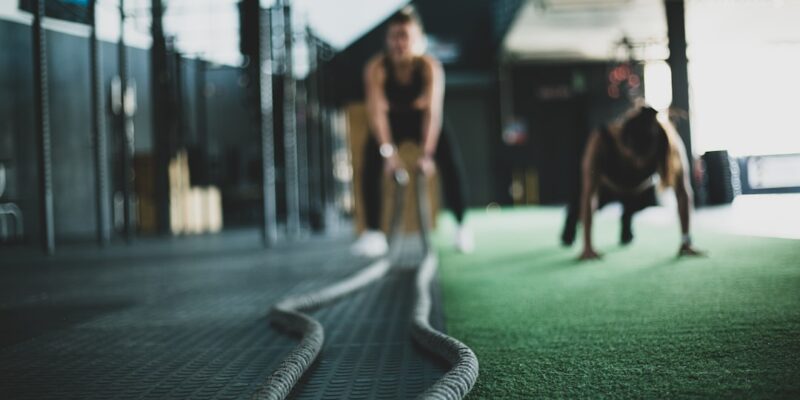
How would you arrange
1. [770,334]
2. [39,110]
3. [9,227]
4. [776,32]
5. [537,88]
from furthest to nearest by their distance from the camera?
[537,88] < [776,32] < [9,227] < [39,110] < [770,334]

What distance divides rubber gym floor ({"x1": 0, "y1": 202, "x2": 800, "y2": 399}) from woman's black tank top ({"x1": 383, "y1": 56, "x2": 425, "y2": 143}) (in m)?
0.96

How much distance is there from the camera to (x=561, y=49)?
45.1ft

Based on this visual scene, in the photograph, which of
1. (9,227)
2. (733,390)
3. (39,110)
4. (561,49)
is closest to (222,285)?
(733,390)

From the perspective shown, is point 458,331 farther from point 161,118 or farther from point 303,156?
point 161,118

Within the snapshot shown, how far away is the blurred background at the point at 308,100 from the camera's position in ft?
17.7

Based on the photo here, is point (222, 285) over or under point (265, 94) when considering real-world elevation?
under

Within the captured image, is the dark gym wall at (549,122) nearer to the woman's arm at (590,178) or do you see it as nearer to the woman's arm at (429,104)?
the woman's arm at (429,104)

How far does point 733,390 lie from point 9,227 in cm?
861

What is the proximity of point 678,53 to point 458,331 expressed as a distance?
5483 millimetres

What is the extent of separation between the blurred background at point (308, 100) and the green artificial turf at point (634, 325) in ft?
3.51

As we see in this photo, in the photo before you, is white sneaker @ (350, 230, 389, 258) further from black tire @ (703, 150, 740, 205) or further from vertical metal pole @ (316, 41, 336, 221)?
black tire @ (703, 150, 740, 205)

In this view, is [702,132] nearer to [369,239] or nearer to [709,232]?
[709,232]

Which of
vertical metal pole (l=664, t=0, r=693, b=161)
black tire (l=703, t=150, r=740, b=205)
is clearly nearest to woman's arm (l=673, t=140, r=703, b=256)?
vertical metal pole (l=664, t=0, r=693, b=161)

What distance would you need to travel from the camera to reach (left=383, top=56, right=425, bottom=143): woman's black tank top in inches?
141
